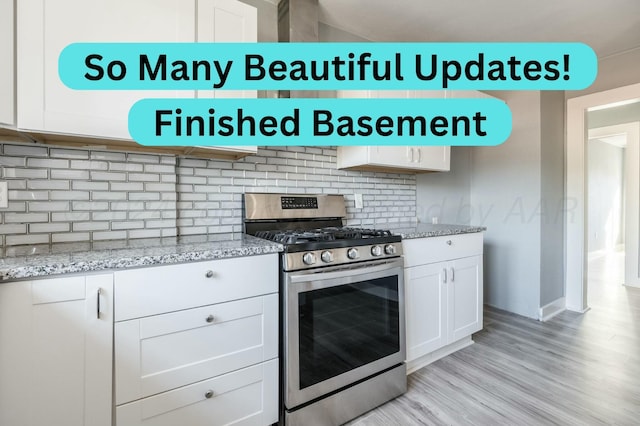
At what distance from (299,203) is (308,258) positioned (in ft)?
2.36

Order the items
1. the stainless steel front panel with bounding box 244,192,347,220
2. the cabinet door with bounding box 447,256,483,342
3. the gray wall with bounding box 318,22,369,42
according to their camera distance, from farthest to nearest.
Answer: the gray wall with bounding box 318,22,369,42
the cabinet door with bounding box 447,256,483,342
the stainless steel front panel with bounding box 244,192,347,220

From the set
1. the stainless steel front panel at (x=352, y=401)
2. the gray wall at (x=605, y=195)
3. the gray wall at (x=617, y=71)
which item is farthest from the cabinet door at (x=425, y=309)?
the gray wall at (x=605, y=195)

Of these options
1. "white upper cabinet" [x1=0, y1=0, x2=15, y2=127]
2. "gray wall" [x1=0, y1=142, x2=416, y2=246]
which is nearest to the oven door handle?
"gray wall" [x1=0, y1=142, x2=416, y2=246]

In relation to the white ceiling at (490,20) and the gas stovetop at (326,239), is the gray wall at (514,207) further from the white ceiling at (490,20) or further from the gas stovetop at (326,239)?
the gas stovetop at (326,239)

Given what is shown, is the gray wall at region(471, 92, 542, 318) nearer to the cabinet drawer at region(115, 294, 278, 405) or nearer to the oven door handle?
the oven door handle

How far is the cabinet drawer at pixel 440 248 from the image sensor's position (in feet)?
6.21

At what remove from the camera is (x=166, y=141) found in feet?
4.85

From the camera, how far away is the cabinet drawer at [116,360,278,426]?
45.2 inches

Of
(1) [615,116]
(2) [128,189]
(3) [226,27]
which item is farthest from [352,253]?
(1) [615,116]

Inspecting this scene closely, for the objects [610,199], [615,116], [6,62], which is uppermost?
[615,116]

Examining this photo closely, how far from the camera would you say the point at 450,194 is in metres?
3.16

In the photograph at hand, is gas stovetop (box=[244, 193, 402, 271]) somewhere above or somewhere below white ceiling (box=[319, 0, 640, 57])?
below

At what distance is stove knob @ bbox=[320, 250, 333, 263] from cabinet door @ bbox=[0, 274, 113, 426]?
2.75 ft

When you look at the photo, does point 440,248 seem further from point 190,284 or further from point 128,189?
point 128,189
